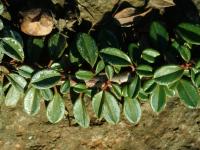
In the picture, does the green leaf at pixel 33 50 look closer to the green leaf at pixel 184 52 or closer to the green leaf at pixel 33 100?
the green leaf at pixel 33 100

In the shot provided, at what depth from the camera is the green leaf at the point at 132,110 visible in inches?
85.9

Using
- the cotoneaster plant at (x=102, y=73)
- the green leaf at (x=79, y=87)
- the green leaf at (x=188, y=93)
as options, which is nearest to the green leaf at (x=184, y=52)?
the cotoneaster plant at (x=102, y=73)

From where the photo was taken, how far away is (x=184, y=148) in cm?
226

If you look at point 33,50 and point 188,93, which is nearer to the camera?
point 188,93

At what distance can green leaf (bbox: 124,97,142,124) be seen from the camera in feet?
7.16

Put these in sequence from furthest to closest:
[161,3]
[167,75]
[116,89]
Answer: [161,3], [116,89], [167,75]

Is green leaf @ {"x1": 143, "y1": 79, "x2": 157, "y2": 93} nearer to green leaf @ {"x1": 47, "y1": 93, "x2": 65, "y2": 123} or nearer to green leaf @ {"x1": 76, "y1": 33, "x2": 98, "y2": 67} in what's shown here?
green leaf @ {"x1": 76, "y1": 33, "x2": 98, "y2": 67}

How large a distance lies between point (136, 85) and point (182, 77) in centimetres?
21

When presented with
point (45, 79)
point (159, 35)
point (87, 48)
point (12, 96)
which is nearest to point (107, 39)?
point (87, 48)

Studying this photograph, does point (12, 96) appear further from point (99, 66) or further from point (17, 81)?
point (99, 66)

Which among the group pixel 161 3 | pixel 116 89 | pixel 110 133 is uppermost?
pixel 161 3

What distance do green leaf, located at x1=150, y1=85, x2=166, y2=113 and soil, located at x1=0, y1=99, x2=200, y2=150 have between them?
6.6 inches

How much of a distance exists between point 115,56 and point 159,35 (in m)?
0.22

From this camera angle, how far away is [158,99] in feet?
7.01
